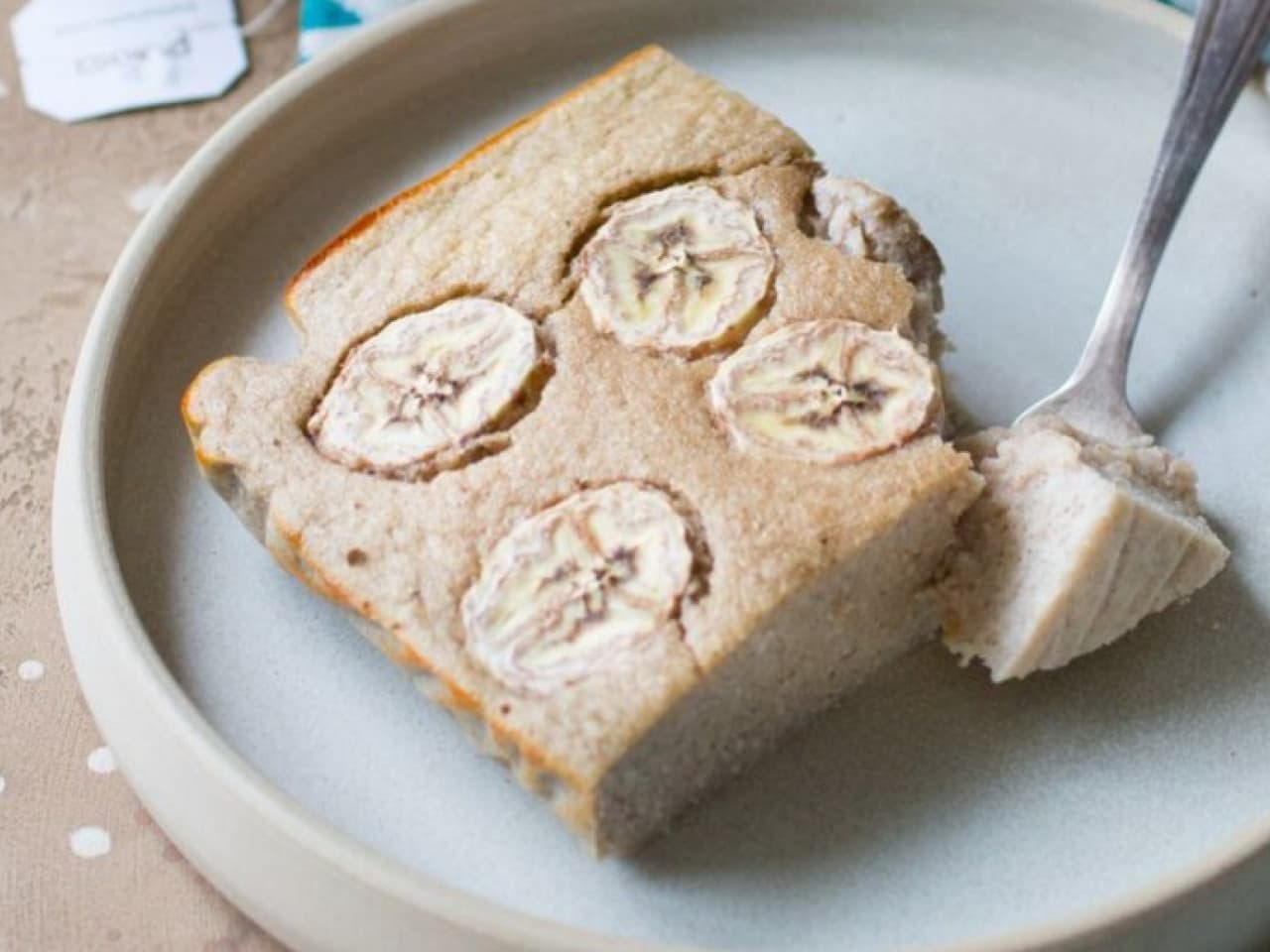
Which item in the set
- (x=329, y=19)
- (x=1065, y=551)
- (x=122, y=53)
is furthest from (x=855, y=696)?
(x=122, y=53)

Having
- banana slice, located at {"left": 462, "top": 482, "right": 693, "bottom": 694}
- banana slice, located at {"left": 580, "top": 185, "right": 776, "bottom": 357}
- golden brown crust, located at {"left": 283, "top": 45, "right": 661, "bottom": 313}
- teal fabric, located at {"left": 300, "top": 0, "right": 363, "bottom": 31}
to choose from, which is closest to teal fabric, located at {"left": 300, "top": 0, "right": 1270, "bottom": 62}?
teal fabric, located at {"left": 300, "top": 0, "right": 363, "bottom": 31}

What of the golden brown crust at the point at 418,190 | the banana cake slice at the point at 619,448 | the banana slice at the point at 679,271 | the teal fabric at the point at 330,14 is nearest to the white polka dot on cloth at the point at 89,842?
the banana cake slice at the point at 619,448

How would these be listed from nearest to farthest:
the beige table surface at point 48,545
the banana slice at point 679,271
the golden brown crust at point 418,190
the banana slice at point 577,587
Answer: the banana slice at point 577,587, the beige table surface at point 48,545, the banana slice at point 679,271, the golden brown crust at point 418,190

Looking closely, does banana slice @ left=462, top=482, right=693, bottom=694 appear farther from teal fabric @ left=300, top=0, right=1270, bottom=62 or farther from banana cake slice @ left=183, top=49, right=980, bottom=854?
teal fabric @ left=300, top=0, right=1270, bottom=62

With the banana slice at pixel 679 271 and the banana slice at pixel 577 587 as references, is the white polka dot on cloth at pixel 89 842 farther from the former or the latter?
the banana slice at pixel 679 271

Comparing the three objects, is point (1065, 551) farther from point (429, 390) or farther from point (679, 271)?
point (429, 390)

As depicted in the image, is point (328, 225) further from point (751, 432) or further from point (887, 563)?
point (887, 563)

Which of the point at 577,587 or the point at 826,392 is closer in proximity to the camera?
the point at 577,587
